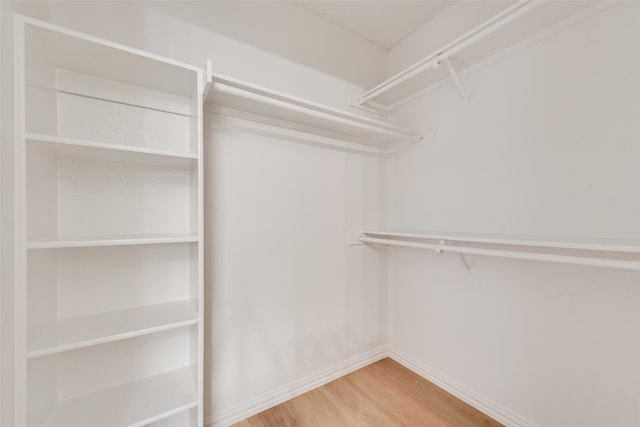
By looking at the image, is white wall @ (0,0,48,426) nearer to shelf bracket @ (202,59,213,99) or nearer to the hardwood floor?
shelf bracket @ (202,59,213,99)

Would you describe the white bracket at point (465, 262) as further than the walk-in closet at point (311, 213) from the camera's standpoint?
Yes

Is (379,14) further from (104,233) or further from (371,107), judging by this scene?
(104,233)

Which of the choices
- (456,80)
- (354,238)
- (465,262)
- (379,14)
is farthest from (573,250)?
(379,14)

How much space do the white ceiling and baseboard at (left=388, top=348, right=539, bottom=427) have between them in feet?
7.92

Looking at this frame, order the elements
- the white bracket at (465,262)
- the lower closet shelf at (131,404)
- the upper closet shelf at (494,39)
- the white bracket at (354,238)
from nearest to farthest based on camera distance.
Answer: the lower closet shelf at (131,404) < the upper closet shelf at (494,39) < the white bracket at (465,262) < the white bracket at (354,238)

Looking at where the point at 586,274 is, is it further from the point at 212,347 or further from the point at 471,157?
the point at 212,347

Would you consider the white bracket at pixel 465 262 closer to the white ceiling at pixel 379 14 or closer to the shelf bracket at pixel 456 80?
the shelf bracket at pixel 456 80

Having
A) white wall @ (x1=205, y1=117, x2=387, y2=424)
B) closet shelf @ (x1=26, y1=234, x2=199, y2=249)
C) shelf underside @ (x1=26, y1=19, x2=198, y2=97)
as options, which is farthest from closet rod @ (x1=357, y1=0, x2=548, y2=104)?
closet shelf @ (x1=26, y1=234, x2=199, y2=249)

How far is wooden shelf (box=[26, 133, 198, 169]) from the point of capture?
803 millimetres

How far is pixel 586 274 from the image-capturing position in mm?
1085

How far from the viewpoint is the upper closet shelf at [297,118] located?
118 cm

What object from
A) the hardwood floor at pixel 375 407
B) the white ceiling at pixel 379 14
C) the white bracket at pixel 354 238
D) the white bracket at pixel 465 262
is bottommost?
the hardwood floor at pixel 375 407

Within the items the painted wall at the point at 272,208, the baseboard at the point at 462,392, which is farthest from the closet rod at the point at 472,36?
the baseboard at the point at 462,392

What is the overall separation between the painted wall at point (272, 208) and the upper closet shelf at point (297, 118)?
84 millimetres
